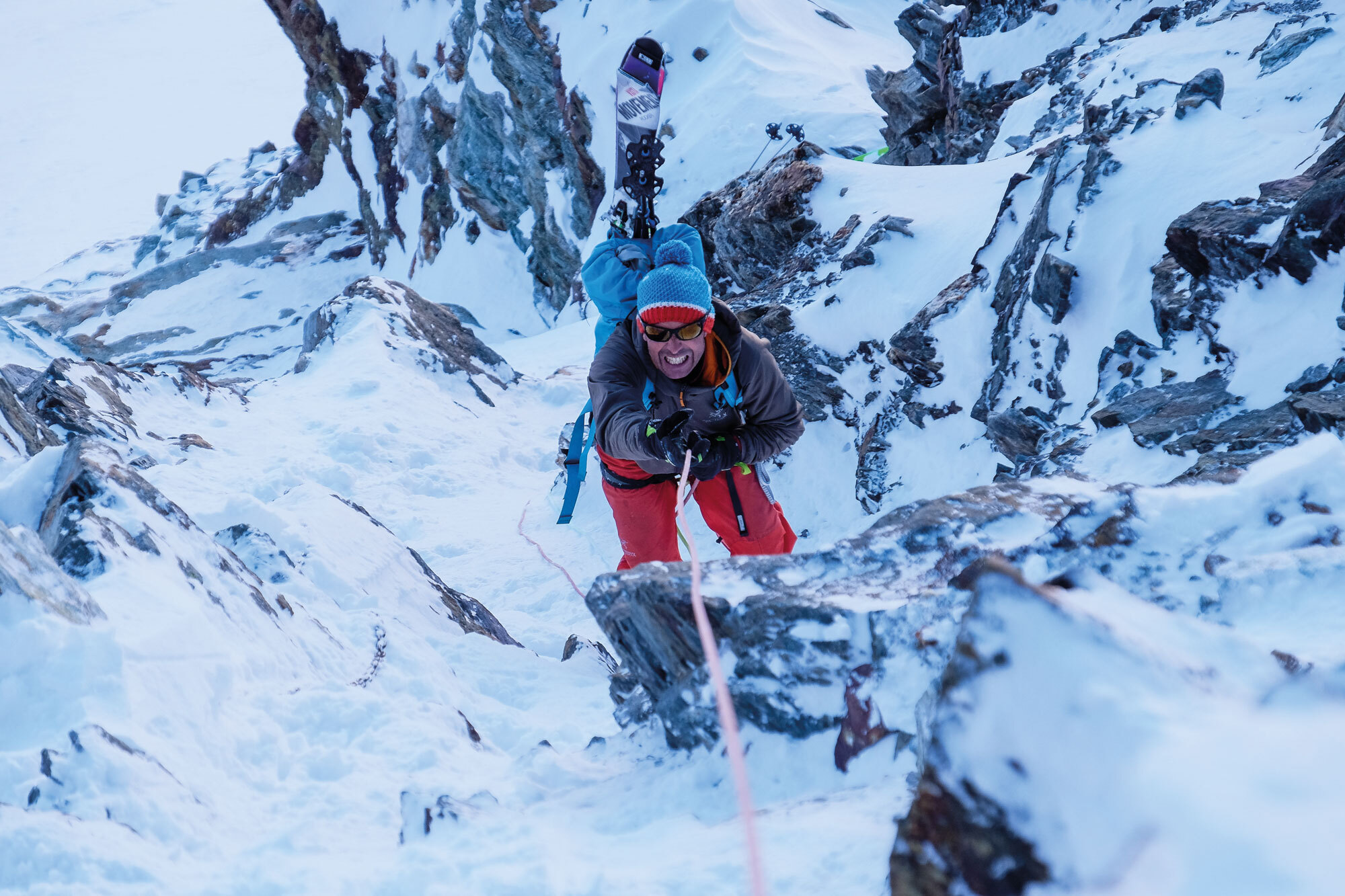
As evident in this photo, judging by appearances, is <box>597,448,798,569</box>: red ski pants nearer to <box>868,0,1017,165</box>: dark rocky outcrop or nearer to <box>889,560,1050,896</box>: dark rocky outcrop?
<box>889,560,1050,896</box>: dark rocky outcrop

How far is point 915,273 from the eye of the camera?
7781 mm

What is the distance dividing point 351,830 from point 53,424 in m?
6.26

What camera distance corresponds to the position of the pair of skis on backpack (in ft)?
18.7

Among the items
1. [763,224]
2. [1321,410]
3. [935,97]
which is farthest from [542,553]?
[935,97]

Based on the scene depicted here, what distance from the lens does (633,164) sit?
21.1 feet

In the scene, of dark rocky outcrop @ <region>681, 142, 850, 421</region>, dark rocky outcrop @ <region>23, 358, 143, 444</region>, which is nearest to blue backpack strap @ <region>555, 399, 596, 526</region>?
dark rocky outcrop @ <region>681, 142, 850, 421</region>

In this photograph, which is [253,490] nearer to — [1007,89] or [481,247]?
[1007,89]

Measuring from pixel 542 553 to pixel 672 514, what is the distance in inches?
112

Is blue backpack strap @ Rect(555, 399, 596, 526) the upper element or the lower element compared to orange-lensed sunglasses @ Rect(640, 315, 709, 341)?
lower

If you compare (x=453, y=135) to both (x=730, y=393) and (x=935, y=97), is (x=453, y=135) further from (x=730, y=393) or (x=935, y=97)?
(x=730, y=393)

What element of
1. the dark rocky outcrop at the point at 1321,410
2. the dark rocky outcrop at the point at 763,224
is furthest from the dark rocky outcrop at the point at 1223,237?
the dark rocky outcrop at the point at 763,224

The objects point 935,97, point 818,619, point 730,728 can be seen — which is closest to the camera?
point 730,728

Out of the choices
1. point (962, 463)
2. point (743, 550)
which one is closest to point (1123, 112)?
point (962, 463)

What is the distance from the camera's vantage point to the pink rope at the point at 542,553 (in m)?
7.08
